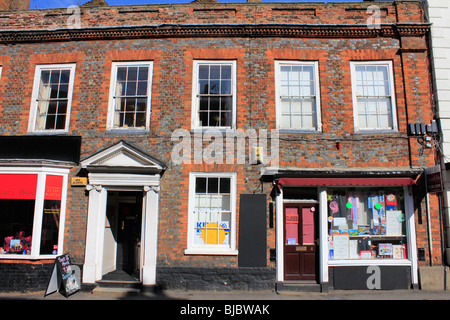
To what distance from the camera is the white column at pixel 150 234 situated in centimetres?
822

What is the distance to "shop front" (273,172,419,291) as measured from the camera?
27.0 ft

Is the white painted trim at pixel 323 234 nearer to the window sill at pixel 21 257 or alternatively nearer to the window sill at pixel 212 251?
the window sill at pixel 212 251

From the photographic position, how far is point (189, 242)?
846 cm

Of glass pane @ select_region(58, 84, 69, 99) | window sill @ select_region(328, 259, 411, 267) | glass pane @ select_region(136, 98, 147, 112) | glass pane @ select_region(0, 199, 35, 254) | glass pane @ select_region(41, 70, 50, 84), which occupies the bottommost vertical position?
window sill @ select_region(328, 259, 411, 267)

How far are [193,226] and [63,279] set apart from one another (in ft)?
11.4

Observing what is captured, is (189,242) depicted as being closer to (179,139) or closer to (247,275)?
(247,275)

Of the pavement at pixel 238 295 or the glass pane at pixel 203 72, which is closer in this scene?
the pavement at pixel 238 295

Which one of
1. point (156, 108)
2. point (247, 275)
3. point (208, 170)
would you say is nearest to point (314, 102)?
point (208, 170)

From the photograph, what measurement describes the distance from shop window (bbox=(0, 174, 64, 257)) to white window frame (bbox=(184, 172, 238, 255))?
142 inches

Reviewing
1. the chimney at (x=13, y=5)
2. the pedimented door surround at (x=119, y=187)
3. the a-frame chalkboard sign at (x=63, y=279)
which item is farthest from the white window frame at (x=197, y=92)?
the chimney at (x=13, y=5)

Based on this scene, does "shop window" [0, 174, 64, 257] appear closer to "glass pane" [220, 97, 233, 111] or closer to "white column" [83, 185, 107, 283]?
"white column" [83, 185, 107, 283]

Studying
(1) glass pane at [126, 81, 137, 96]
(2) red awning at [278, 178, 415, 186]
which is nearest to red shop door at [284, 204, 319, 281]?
(2) red awning at [278, 178, 415, 186]

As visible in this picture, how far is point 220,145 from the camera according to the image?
28.8ft

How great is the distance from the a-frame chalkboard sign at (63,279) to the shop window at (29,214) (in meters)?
0.53
